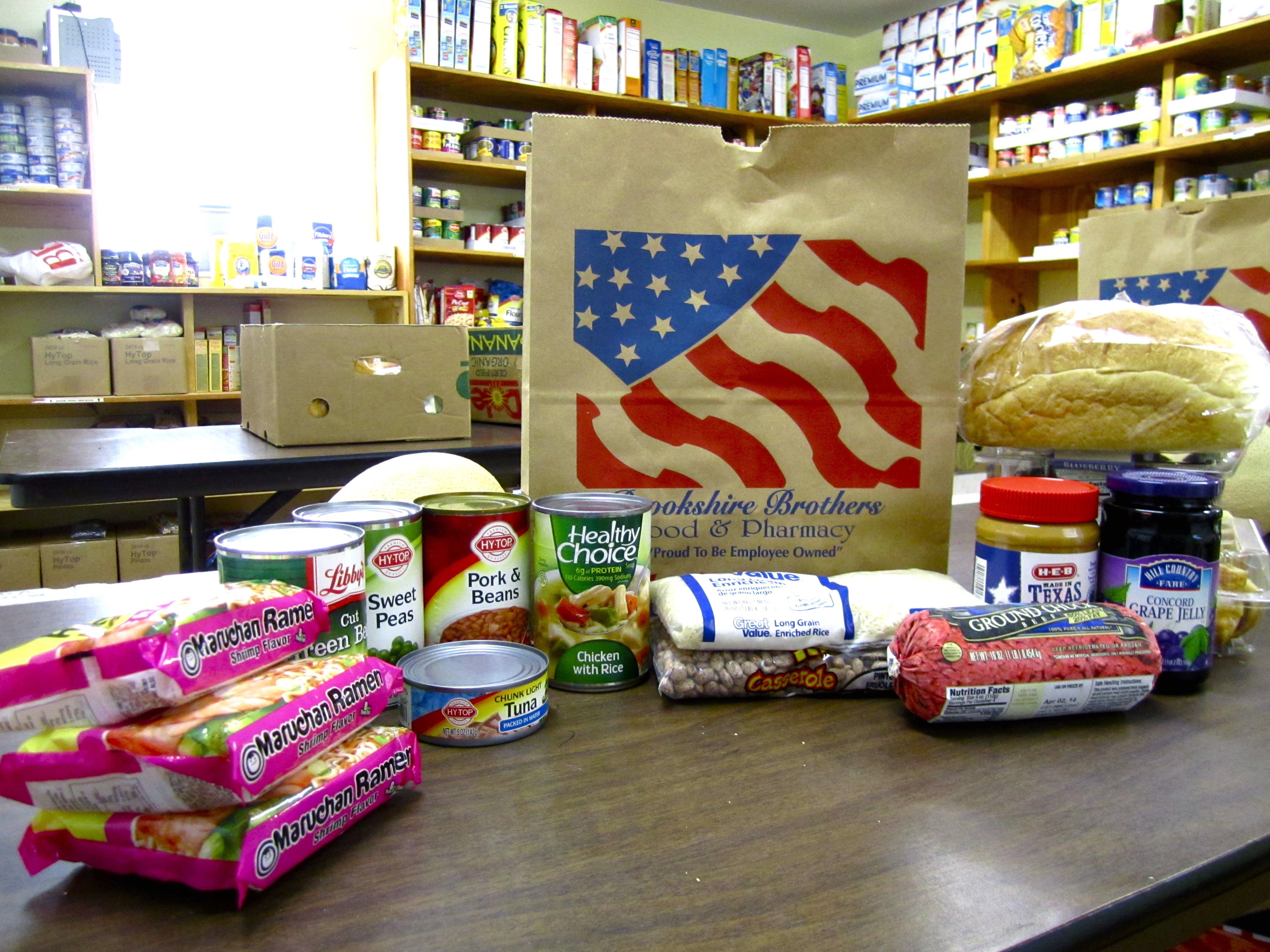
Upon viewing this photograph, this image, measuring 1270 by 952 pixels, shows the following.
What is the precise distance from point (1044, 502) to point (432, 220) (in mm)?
3899

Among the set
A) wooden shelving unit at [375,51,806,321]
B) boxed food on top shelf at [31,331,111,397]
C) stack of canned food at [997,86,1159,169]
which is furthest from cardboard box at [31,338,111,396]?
stack of canned food at [997,86,1159,169]

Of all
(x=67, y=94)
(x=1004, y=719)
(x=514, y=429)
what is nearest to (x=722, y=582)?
(x=1004, y=719)

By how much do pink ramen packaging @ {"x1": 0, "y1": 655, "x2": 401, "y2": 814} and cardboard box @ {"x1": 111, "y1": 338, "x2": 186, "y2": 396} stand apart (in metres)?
3.67

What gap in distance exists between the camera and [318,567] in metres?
0.56

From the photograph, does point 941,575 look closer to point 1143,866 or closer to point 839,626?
point 839,626

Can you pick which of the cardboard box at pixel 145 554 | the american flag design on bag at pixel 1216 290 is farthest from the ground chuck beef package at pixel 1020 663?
the cardboard box at pixel 145 554

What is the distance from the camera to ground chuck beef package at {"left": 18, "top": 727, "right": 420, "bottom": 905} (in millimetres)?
415

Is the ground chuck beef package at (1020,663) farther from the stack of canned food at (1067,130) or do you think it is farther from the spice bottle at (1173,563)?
the stack of canned food at (1067,130)

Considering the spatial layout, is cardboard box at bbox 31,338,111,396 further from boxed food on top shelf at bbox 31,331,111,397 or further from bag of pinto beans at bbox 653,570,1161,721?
bag of pinto beans at bbox 653,570,1161,721

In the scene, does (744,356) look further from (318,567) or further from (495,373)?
(495,373)

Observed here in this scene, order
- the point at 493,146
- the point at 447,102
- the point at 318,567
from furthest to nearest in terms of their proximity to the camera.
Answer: the point at 447,102
the point at 493,146
the point at 318,567

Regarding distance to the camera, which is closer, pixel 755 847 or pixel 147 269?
pixel 755 847

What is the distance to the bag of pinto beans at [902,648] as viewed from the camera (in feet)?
2.00

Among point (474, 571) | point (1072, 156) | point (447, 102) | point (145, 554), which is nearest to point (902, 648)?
point (474, 571)
